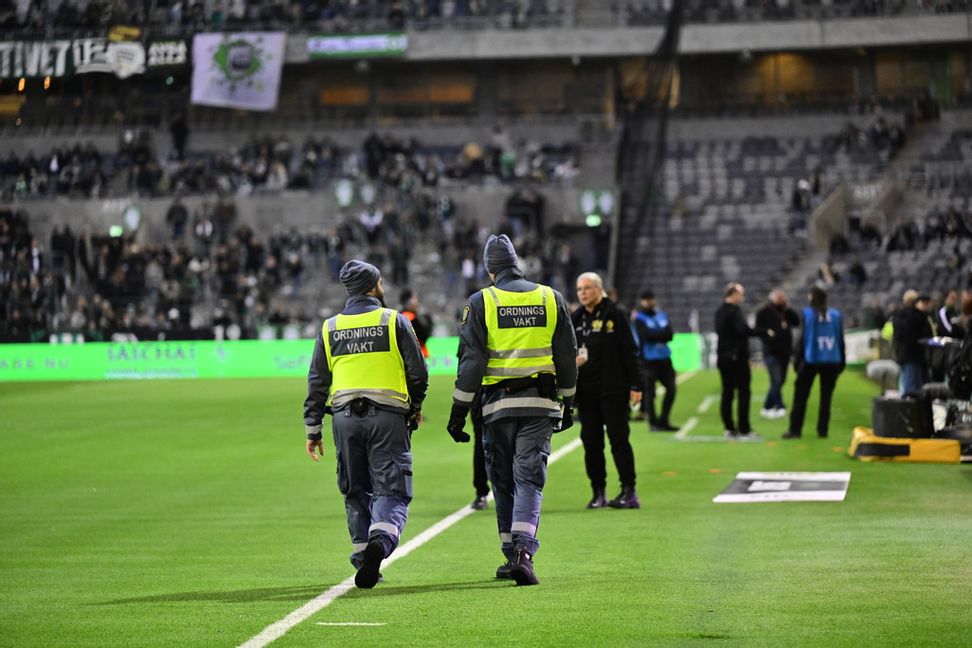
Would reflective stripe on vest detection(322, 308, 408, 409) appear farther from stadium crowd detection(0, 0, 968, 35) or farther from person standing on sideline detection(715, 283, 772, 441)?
stadium crowd detection(0, 0, 968, 35)

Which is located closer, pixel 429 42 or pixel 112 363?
pixel 112 363

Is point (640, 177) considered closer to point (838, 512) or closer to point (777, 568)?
point (838, 512)

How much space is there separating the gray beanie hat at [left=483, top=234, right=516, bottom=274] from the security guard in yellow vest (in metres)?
0.66

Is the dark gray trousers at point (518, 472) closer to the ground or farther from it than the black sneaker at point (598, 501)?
farther from it

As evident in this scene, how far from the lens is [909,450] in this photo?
60.3 feet

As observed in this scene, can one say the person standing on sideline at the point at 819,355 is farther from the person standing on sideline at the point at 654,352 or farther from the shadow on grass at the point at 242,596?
the shadow on grass at the point at 242,596

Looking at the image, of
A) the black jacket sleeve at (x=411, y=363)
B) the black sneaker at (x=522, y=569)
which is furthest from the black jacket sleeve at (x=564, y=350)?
the black sneaker at (x=522, y=569)

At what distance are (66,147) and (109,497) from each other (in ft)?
147

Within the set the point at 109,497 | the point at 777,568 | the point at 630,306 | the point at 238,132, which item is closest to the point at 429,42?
the point at 238,132

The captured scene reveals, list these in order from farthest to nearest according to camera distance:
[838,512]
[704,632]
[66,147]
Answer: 1. [66,147]
2. [838,512]
3. [704,632]

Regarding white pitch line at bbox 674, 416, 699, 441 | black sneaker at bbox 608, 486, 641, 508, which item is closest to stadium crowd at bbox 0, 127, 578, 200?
white pitch line at bbox 674, 416, 699, 441

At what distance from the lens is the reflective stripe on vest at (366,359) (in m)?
9.82

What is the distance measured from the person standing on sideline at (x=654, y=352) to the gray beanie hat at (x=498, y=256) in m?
12.7

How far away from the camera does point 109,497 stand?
16453 millimetres
